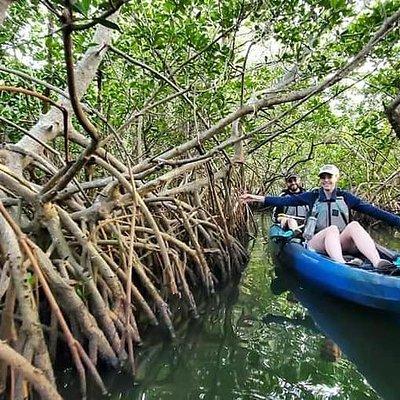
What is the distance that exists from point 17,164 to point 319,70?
8.60 ft

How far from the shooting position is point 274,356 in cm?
303

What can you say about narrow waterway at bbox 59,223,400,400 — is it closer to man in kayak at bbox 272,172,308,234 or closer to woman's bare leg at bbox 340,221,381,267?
woman's bare leg at bbox 340,221,381,267

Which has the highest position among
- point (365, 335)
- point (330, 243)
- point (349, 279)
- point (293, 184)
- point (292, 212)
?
point (293, 184)

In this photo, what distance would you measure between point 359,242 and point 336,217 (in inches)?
26.8

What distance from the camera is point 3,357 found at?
1.67 m

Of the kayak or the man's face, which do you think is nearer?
the kayak

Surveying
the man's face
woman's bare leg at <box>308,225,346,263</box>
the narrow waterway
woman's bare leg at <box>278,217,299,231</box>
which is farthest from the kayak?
the man's face

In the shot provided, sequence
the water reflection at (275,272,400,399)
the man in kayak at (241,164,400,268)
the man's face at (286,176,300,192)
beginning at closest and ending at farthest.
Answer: the water reflection at (275,272,400,399) → the man in kayak at (241,164,400,268) → the man's face at (286,176,300,192)

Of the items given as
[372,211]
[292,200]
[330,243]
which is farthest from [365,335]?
[292,200]

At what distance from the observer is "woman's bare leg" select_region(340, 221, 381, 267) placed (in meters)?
3.89

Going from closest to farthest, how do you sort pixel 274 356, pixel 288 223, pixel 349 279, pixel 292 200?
1. pixel 274 356
2. pixel 349 279
3. pixel 292 200
4. pixel 288 223

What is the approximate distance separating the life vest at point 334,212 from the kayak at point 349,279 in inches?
14.4

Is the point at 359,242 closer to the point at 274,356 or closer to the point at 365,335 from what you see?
the point at 365,335

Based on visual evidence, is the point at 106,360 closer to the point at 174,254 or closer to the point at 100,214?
the point at 100,214
